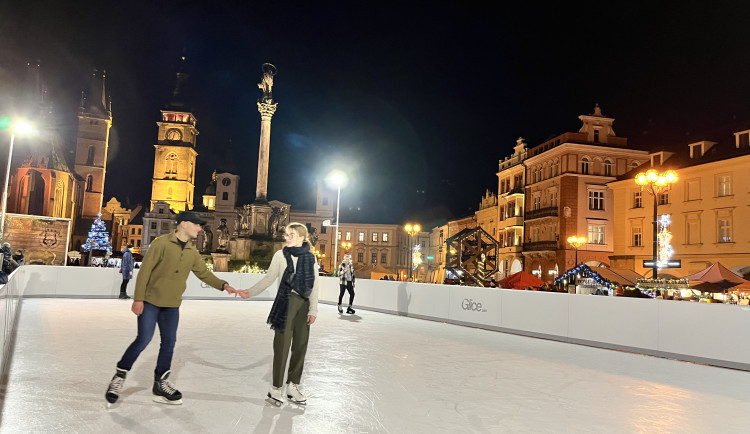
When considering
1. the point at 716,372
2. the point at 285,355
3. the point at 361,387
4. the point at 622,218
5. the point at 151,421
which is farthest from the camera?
the point at 622,218

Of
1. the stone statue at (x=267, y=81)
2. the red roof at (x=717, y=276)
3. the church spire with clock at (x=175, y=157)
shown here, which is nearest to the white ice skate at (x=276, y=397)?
the red roof at (x=717, y=276)

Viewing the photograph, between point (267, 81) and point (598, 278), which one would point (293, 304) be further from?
point (267, 81)

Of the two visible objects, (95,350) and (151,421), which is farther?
(95,350)

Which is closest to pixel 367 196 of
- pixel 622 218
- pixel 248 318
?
pixel 622 218

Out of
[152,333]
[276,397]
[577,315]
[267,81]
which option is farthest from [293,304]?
[267,81]

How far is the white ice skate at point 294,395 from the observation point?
6.12 metres

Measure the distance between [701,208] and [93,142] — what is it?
9807 centimetres

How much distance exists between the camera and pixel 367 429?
5.25 m

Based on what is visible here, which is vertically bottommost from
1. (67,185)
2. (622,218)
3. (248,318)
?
(248,318)

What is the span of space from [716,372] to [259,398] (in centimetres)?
883

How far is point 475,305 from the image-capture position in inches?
661

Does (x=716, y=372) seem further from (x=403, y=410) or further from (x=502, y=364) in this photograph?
(x=403, y=410)

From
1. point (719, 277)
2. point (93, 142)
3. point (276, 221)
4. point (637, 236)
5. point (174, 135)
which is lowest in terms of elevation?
point (719, 277)

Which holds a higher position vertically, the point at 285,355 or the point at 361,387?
the point at 285,355
